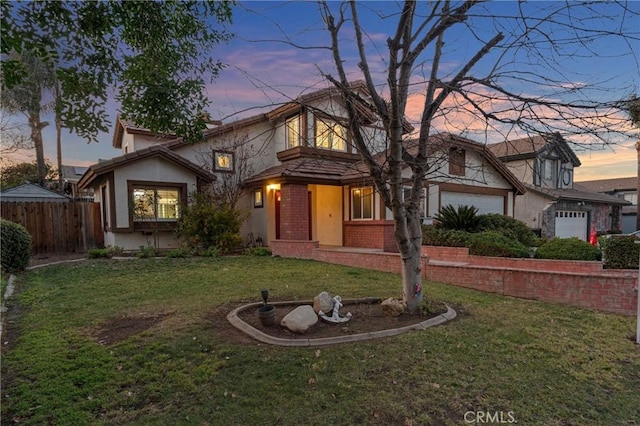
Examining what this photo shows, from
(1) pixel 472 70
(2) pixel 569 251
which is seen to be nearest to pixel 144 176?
(1) pixel 472 70

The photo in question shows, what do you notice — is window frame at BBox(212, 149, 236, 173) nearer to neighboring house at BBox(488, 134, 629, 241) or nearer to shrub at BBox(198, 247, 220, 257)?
shrub at BBox(198, 247, 220, 257)

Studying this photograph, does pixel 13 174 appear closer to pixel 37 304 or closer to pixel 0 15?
pixel 37 304

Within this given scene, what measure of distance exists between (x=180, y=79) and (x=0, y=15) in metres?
1.93

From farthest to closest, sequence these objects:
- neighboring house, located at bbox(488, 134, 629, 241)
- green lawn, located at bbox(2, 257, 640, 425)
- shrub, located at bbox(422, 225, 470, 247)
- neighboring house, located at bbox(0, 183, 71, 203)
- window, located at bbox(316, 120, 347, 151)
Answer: neighboring house, located at bbox(488, 134, 629, 241) < neighboring house, located at bbox(0, 183, 71, 203) < shrub, located at bbox(422, 225, 470, 247) < window, located at bbox(316, 120, 347, 151) < green lawn, located at bbox(2, 257, 640, 425)

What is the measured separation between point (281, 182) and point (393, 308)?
8.86 meters

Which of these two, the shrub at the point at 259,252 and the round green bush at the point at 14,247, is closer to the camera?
the round green bush at the point at 14,247

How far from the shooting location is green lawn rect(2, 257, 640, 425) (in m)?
3.07

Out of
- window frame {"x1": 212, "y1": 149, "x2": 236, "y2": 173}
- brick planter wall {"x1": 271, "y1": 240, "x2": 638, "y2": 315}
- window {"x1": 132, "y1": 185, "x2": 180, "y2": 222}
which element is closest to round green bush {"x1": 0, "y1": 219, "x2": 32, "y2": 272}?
window {"x1": 132, "y1": 185, "x2": 180, "y2": 222}

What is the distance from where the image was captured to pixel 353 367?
384cm

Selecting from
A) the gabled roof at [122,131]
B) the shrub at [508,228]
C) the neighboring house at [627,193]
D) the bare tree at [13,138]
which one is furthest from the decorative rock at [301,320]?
the neighboring house at [627,193]

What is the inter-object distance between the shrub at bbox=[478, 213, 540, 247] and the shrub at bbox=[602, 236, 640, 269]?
354cm

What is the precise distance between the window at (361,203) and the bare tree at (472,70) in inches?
330

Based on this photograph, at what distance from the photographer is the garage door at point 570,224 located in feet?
73.9

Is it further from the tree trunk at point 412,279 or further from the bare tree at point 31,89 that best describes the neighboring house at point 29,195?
the tree trunk at point 412,279
